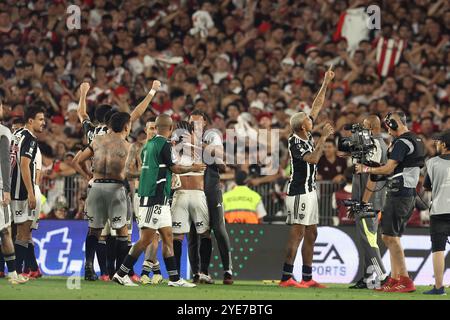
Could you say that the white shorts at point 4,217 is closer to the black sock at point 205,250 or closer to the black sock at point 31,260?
the black sock at point 31,260

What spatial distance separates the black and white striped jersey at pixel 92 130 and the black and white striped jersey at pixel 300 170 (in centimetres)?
298

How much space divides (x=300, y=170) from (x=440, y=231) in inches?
88.7

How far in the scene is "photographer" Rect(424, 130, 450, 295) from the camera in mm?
14914

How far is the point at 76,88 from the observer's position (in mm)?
24688

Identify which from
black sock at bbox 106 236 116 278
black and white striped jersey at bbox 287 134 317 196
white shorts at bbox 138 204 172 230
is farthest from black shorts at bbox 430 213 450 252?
black sock at bbox 106 236 116 278

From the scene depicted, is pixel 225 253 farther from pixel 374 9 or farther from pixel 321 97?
pixel 374 9

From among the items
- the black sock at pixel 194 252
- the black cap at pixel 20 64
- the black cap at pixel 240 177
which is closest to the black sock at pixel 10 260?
the black sock at pixel 194 252

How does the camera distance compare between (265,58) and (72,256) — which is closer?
(72,256)

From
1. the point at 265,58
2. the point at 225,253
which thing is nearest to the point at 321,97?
the point at 225,253

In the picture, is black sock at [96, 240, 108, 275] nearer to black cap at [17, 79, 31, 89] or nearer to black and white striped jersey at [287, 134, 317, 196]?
black and white striped jersey at [287, 134, 317, 196]

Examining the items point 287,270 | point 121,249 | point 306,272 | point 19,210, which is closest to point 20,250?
point 19,210
